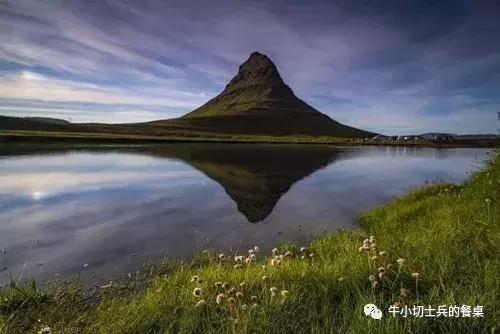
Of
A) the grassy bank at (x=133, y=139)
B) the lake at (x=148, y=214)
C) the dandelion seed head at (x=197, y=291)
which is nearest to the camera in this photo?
the dandelion seed head at (x=197, y=291)

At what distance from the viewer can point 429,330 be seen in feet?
17.5

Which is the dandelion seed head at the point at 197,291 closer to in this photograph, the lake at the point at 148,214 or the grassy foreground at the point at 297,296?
the grassy foreground at the point at 297,296

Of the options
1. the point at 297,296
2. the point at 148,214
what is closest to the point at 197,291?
the point at 297,296

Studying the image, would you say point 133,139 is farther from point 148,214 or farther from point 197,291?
point 197,291

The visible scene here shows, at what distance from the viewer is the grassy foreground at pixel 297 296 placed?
5.57 meters

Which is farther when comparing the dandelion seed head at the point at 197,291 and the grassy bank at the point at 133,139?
the grassy bank at the point at 133,139

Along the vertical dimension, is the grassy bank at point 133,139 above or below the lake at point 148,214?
below

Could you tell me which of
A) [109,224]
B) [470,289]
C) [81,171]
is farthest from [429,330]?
[81,171]

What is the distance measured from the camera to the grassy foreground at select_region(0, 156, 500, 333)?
18.3 feet

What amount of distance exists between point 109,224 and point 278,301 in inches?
431

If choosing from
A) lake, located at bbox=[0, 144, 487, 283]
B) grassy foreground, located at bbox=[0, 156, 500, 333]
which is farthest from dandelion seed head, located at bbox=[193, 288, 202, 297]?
lake, located at bbox=[0, 144, 487, 283]

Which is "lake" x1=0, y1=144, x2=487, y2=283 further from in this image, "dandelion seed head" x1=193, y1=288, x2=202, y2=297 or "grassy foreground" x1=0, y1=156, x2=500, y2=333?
"dandelion seed head" x1=193, y1=288, x2=202, y2=297

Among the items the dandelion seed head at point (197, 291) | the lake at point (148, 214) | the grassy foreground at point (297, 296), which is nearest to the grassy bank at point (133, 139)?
the lake at point (148, 214)

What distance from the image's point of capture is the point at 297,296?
21.4 feet
